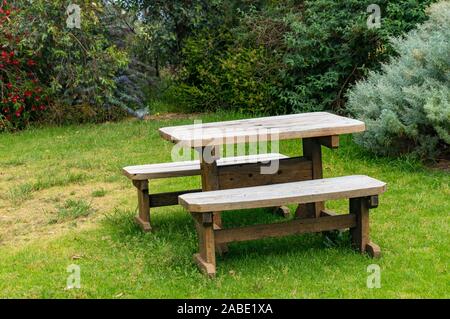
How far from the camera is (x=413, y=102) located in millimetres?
8047

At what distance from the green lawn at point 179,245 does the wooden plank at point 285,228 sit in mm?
200

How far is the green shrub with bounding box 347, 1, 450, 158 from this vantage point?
7914mm

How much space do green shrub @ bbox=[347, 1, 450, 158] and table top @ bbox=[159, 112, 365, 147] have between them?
6.85 ft

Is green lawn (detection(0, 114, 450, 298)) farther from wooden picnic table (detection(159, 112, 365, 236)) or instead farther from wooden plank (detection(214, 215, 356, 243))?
wooden picnic table (detection(159, 112, 365, 236))

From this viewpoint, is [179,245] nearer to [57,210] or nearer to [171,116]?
[57,210]

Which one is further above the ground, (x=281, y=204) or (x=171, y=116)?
(x=281, y=204)

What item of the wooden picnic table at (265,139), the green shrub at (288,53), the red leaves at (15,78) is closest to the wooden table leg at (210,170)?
the wooden picnic table at (265,139)

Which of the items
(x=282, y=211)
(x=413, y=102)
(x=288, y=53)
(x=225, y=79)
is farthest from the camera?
(x=225, y=79)

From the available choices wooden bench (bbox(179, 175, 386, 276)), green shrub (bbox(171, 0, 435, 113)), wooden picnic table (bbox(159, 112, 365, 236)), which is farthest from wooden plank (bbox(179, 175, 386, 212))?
green shrub (bbox(171, 0, 435, 113))

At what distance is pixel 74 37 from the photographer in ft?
38.5

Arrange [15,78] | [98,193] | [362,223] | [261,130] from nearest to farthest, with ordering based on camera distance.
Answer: [362,223] < [261,130] < [98,193] < [15,78]

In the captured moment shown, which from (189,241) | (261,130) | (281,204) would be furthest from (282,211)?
(281,204)

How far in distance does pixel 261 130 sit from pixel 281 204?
709 mm
